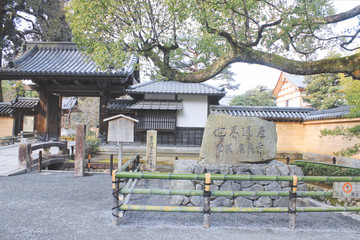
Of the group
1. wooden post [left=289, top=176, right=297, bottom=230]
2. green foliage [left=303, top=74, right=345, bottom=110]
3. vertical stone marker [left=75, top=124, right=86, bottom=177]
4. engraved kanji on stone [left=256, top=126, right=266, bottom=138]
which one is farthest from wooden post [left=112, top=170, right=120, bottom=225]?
green foliage [left=303, top=74, right=345, bottom=110]

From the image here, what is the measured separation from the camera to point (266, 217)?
4215 millimetres

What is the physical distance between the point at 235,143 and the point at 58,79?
1120 cm

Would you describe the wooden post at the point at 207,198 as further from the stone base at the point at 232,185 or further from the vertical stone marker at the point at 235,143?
the vertical stone marker at the point at 235,143

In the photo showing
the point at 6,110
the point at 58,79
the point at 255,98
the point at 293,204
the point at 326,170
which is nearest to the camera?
the point at 293,204

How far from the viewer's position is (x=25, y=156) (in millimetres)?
7727

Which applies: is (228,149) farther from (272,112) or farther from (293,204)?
(272,112)

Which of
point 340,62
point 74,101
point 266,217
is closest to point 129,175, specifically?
point 266,217

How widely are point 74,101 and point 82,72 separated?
12.7 m

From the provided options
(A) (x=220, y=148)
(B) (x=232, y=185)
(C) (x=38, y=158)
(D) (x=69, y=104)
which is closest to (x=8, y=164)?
(C) (x=38, y=158)

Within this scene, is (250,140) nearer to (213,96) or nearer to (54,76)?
(213,96)

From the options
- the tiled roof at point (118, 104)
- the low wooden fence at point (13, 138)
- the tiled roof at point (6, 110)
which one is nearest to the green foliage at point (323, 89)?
the tiled roof at point (118, 104)

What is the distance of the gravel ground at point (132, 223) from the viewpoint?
11.0ft

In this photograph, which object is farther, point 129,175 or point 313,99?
point 313,99

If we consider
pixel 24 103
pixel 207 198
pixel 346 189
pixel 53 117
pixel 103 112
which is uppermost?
pixel 24 103
